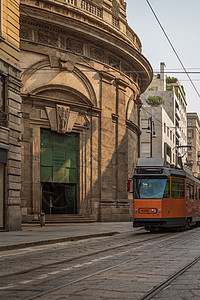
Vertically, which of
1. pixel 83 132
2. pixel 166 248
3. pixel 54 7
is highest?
pixel 54 7

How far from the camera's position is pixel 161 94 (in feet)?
276

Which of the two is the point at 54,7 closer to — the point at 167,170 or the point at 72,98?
the point at 72,98

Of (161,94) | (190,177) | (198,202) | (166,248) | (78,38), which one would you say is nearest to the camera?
(166,248)

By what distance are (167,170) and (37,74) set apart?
1127cm

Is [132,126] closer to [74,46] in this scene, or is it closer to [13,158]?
[74,46]

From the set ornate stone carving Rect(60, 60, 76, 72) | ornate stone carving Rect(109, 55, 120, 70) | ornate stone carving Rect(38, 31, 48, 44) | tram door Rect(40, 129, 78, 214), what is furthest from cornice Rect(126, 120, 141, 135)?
ornate stone carving Rect(38, 31, 48, 44)

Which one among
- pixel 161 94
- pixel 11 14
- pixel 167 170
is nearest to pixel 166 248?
Result: pixel 167 170

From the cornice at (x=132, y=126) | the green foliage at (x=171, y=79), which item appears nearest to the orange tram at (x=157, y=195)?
the cornice at (x=132, y=126)

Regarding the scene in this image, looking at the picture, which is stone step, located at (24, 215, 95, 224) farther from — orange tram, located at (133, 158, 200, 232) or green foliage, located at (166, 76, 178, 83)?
green foliage, located at (166, 76, 178, 83)

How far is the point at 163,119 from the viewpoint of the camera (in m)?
71.1

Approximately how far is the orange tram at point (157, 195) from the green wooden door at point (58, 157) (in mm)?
8969

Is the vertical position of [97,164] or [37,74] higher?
[37,74]

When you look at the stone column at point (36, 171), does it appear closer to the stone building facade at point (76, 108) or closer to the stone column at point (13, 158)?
the stone building facade at point (76, 108)

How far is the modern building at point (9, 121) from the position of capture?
23.0 metres
